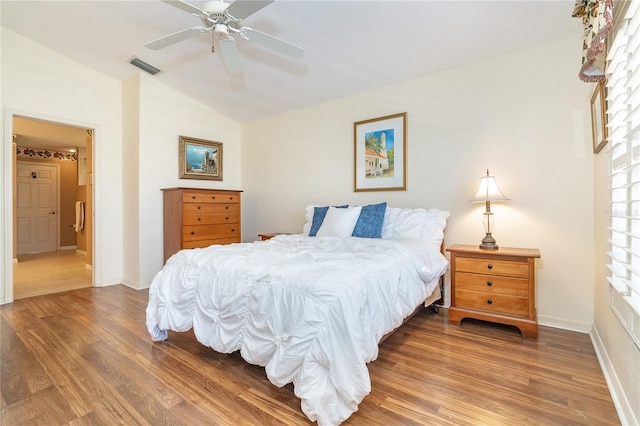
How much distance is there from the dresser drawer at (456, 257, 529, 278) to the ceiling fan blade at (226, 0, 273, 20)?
2.44m

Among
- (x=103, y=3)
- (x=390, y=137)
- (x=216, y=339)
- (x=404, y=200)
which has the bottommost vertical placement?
(x=216, y=339)

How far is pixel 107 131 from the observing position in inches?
161

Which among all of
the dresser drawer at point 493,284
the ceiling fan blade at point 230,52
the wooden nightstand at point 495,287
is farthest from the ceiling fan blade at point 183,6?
the dresser drawer at point 493,284

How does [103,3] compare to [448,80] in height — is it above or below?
above

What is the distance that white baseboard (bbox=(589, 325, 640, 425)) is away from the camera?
54.1 inches

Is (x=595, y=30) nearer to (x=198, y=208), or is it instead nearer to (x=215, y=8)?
(x=215, y=8)

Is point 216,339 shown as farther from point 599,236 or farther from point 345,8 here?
point 599,236

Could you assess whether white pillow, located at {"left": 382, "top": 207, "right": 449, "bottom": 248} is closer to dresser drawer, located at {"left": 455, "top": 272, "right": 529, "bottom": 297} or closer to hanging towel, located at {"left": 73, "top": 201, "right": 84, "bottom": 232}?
dresser drawer, located at {"left": 455, "top": 272, "right": 529, "bottom": 297}

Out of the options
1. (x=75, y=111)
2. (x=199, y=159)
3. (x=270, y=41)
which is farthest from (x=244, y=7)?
(x=75, y=111)

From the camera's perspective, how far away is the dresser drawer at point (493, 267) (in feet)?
7.88

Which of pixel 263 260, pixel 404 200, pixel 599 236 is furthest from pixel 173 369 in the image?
pixel 599 236

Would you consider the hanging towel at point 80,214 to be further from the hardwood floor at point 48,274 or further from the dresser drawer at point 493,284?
the dresser drawer at point 493,284

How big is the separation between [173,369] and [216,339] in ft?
1.09

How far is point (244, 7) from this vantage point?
6.56ft
